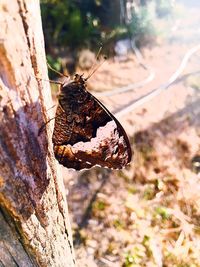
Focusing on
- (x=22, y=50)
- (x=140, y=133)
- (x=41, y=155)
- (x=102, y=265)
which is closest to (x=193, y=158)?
(x=140, y=133)

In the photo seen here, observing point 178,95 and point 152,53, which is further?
point 152,53

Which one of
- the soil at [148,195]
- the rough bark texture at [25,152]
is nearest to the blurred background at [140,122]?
the soil at [148,195]

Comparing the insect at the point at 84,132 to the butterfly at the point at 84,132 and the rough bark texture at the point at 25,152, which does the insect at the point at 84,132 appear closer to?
the butterfly at the point at 84,132

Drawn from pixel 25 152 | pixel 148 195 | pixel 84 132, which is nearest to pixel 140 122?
pixel 148 195

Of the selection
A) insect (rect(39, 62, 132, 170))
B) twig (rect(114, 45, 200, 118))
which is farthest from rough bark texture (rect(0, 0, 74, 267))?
twig (rect(114, 45, 200, 118))

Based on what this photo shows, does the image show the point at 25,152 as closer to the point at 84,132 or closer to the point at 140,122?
the point at 84,132

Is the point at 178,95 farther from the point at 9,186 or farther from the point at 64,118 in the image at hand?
the point at 9,186
